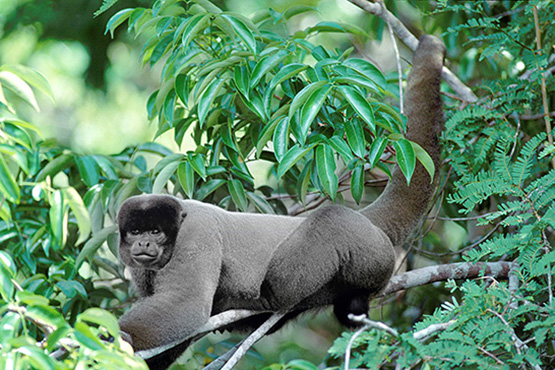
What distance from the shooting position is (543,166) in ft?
14.2

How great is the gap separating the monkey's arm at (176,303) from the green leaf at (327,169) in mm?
793

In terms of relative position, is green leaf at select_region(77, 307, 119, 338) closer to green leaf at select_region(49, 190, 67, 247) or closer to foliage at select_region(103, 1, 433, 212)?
green leaf at select_region(49, 190, 67, 247)

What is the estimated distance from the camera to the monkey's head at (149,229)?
3.62 meters

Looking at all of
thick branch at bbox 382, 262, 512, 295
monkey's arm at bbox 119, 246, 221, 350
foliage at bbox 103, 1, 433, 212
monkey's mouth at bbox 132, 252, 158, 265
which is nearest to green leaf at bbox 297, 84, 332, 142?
A: foliage at bbox 103, 1, 433, 212

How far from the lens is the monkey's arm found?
3250 mm

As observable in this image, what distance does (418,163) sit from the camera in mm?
4352

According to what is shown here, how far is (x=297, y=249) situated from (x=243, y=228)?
1.25 ft

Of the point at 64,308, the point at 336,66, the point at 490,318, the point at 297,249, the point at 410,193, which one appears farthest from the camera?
the point at 64,308

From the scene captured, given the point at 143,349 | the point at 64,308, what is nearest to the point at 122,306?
the point at 64,308

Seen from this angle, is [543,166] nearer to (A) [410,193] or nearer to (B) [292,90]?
(A) [410,193]

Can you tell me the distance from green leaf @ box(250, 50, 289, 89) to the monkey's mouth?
110 cm

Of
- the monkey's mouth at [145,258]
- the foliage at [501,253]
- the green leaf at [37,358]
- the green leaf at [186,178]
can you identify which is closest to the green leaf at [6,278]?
the green leaf at [37,358]

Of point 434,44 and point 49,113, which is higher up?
point 434,44

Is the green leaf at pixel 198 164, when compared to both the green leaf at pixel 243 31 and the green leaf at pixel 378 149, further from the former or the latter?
the green leaf at pixel 378 149
